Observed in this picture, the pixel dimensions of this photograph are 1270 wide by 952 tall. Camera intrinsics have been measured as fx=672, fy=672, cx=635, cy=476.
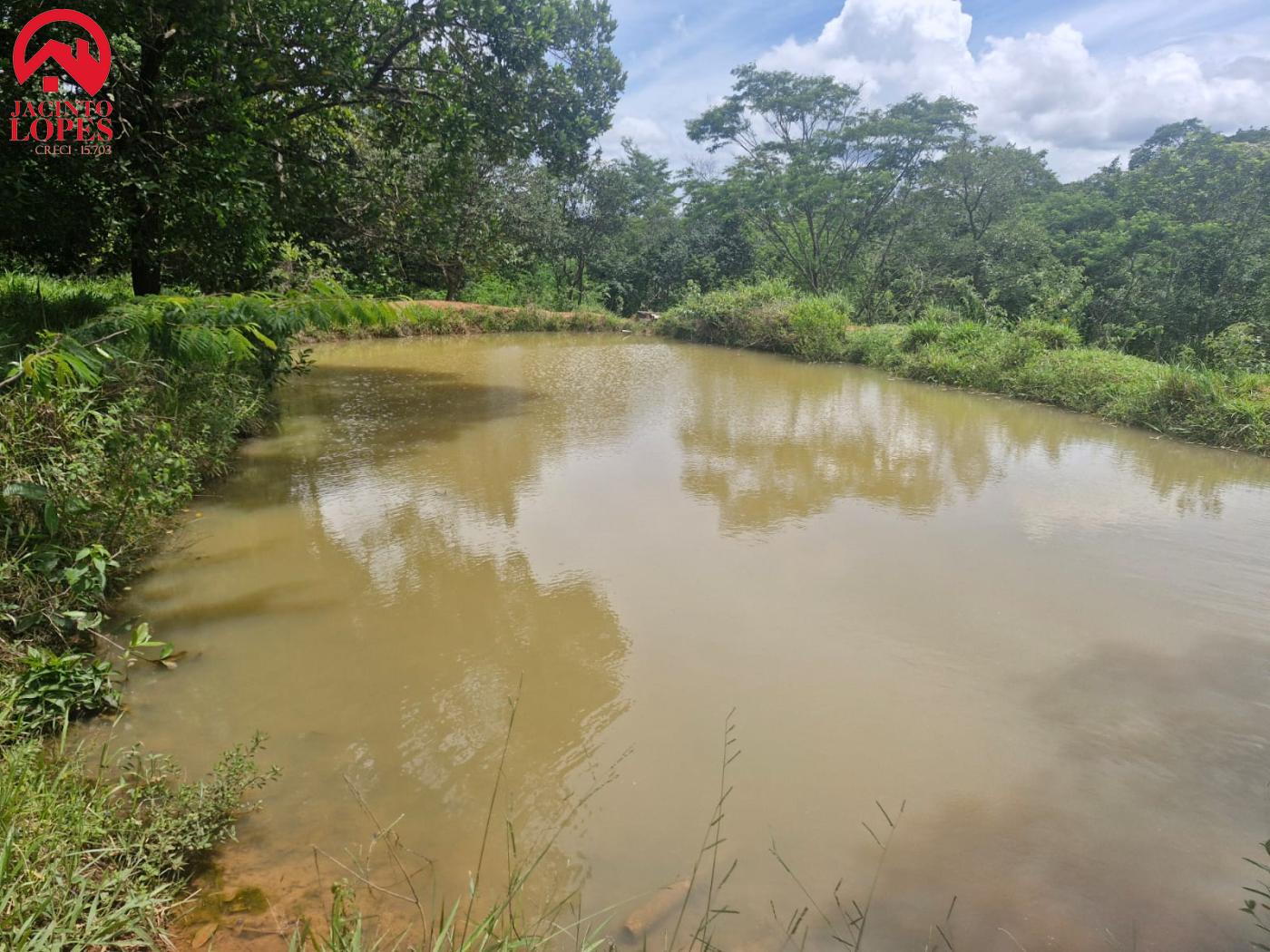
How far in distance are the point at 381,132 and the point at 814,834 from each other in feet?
31.8

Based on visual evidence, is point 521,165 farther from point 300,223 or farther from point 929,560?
point 929,560

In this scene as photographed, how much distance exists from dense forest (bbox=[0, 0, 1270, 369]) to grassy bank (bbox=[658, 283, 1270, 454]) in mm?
1078

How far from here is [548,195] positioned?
73.6ft

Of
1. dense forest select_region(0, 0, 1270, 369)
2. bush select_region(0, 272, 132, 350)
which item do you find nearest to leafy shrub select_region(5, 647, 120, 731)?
bush select_region(0, 272, 132, 350)

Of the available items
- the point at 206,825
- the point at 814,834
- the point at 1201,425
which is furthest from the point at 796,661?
the point at 1201,425

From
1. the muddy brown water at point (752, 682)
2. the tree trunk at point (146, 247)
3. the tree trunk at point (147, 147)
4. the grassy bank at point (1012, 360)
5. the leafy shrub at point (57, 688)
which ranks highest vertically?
the tree trunk at point (147, 147)

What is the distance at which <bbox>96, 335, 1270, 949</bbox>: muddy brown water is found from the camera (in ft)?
7.14

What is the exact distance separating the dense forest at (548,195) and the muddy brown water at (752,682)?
110 inches

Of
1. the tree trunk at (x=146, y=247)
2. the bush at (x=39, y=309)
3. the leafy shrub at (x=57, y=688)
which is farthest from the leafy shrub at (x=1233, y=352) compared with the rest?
the tree trunk at (x=146, y=247)

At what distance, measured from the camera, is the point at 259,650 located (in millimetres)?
3295

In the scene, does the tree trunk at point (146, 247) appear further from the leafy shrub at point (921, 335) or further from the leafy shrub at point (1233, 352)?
the leafy shrub at point (1233, 352)

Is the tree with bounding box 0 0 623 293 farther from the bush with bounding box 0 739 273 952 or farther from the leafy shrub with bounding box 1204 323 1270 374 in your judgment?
the leafy shrub with bounding box 1204 323 1270 374

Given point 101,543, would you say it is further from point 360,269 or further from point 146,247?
point 360,269

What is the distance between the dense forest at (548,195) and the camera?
6.02 meters
